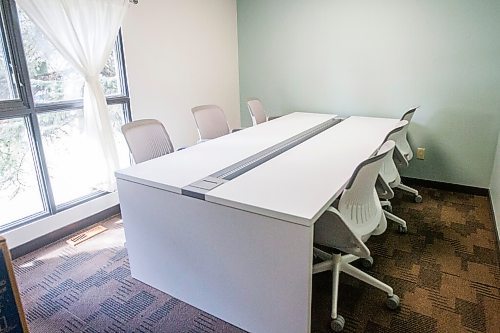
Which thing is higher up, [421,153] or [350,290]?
[421,153]

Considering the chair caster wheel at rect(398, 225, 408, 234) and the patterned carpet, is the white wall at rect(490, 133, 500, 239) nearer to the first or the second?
the patterned carpet

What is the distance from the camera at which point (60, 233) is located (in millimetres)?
2705

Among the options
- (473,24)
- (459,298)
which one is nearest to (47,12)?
(459,298)

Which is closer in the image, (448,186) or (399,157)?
(399,157)

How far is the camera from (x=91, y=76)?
2658 millimetres

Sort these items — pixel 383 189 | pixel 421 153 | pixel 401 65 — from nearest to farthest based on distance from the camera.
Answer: pixel 383 189, pixel 401 65, pixel 421 153

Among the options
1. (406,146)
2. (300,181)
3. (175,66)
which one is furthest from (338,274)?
(175,66)

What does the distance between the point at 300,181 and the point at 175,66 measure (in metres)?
2.37

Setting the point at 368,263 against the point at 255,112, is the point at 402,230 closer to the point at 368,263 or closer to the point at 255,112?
the point at 368,263

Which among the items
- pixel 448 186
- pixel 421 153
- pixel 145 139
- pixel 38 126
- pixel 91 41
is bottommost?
pixel 448 186

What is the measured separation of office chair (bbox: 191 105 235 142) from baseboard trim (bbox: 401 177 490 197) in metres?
2.13

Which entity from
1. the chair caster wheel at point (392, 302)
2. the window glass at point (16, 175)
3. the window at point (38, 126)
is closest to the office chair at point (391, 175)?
Result: the chair caster wheel at point (392, 302)

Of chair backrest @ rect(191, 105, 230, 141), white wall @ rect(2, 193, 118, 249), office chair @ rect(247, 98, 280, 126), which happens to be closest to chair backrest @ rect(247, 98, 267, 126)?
office chair @ rect(247, 98, 280, 126)

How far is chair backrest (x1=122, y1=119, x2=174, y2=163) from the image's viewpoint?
93.7 inches
